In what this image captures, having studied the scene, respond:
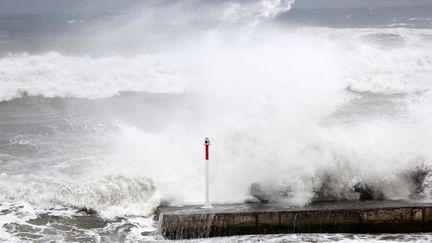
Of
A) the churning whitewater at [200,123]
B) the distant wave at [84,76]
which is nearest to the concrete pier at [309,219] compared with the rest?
the churning whitewater at [200,123]

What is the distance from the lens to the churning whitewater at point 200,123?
9.88 meters

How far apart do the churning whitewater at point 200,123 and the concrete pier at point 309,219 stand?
1.82ft

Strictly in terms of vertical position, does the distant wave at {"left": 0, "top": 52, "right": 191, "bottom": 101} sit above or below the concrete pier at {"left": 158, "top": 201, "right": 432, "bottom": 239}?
above

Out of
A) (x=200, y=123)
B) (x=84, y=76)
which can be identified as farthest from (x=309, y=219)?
(x=84, y=76)

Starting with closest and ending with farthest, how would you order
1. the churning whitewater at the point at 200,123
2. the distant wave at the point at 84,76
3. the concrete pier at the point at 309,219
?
the concrete pier at the point at 309,219
the churning whitewater at the point at 200,123
the distant wave at the point at 84,76

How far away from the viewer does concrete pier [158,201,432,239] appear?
8758mm

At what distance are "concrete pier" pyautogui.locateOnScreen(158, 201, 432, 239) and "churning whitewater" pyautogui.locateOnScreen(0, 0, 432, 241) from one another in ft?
1.82

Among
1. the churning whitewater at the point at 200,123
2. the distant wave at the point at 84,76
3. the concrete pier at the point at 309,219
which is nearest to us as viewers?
the concrete pier at the point at 309,219

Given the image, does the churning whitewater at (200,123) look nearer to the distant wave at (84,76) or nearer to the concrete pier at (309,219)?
the distant wave at (84,76)

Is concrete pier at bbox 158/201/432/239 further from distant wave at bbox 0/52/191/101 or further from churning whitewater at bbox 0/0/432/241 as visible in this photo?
distant wave at bbox 0/52/191/101

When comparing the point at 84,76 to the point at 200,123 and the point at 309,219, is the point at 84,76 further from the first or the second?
the point at 309,219

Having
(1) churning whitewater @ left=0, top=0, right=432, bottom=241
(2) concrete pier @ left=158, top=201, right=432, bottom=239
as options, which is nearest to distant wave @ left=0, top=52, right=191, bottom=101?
(1) churning whitewater @ left=0, top=0, right=432, bottom=241

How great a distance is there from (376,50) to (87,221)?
21.8 meters

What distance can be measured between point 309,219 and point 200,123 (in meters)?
6.74
